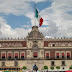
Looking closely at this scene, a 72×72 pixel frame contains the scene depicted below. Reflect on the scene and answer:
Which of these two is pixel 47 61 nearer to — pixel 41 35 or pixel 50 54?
pixel 50 54

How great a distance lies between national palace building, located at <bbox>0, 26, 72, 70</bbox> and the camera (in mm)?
83125

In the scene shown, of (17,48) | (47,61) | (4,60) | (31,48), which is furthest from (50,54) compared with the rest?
(4,60)

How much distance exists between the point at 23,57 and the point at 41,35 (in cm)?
1188

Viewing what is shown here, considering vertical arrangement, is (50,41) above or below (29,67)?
above

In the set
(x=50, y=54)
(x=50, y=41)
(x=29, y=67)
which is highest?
(x=50, y=41)

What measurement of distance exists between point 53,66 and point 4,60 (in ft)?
67.6

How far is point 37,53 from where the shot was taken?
3290 inches

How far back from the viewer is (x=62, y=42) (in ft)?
279

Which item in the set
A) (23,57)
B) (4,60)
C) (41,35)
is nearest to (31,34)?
(41,35)

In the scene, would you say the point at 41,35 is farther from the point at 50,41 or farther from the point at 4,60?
the point at 4,60

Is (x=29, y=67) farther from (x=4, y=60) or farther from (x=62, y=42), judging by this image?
(x=62, y=42)

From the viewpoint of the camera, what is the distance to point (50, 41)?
3346 inches

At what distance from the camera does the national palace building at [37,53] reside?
8312cm

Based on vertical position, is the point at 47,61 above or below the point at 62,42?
below
